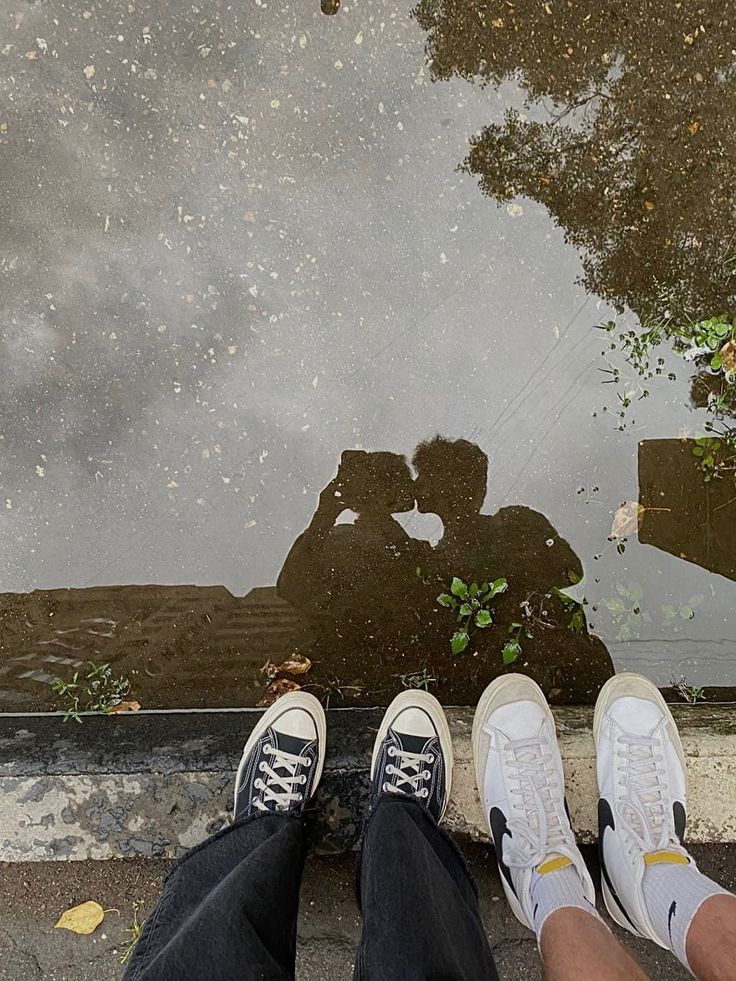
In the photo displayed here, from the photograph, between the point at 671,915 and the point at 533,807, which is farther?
the point at 533,807

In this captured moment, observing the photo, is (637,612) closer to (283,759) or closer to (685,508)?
(685,508)

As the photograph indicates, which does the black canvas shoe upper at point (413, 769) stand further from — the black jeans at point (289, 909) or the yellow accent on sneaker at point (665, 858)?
the yellow accent on sneaker at point (665, 858)

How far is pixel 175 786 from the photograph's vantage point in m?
2.09

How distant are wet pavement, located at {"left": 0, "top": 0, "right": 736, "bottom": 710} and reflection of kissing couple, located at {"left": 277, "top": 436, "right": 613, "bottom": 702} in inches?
0.4

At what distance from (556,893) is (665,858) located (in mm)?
392

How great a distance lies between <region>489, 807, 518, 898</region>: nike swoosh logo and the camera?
2.10 m

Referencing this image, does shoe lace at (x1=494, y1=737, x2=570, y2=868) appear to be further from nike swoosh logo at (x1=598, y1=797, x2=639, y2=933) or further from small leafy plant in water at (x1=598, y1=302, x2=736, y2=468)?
small leafy plant in water at (x1=598, y1=302, x2=736, y2=468)

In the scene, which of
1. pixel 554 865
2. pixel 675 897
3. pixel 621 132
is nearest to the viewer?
pixel 675 897

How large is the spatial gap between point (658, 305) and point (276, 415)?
4.87 feet

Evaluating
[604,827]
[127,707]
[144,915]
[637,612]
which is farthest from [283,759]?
[637,612]


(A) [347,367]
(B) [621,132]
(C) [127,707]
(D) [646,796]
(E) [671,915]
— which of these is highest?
(B) [621,132]

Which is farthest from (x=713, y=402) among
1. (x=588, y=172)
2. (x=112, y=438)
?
(x=112, y=438)

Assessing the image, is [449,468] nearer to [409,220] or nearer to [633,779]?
[409,220]

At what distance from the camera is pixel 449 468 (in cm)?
244
